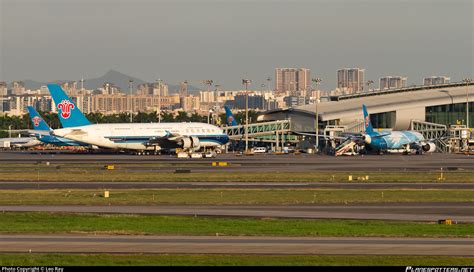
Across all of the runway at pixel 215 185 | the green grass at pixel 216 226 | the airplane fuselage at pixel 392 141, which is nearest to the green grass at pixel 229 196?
the runway at pixel 215 185

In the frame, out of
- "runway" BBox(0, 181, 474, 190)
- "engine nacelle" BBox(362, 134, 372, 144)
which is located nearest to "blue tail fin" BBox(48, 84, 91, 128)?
"engine nacelle" BBox(362, 134, 372, 144)

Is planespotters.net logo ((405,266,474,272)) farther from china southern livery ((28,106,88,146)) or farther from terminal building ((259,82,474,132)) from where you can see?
terminal building ((259,82,474,132))

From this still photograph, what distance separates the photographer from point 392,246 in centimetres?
3981

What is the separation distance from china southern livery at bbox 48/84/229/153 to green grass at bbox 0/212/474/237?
304 ft

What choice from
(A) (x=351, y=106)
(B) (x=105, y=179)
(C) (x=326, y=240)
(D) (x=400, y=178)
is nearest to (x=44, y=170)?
(B) (x=105, y=179)

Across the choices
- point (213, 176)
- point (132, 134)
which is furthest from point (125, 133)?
point (213, 176)

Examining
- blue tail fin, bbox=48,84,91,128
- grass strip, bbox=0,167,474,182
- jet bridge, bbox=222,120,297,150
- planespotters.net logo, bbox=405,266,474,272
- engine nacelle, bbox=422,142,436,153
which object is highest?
blue tail fin, bbox=48,84,91,128

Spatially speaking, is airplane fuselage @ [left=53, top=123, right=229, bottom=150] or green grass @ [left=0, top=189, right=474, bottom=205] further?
airplane fuselage @ [left=53, top=123, right=229, bottom=150]

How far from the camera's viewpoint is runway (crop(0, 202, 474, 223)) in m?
52.4

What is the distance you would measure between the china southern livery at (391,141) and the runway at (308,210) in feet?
303

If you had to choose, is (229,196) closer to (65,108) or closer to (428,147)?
(65,108)

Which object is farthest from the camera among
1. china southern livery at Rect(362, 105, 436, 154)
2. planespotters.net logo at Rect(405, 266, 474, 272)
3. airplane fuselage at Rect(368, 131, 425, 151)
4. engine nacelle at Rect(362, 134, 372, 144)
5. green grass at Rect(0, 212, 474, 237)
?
airplane fuselage at Rect(368, 131, 425, 151)

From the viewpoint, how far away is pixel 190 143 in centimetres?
14525

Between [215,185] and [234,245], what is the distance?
121 feet
